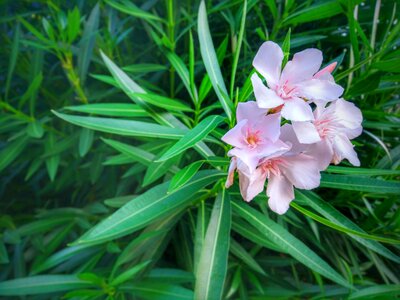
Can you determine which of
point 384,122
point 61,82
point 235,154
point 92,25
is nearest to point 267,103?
point 235,154

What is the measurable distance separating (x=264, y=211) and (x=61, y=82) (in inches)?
37.7

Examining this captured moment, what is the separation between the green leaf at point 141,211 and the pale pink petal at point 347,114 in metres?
0.25

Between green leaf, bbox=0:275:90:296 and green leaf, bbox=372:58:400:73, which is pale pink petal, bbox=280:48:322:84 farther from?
green leaf, bbox=0:275:90:296

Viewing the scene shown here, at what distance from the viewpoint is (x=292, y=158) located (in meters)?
0.51

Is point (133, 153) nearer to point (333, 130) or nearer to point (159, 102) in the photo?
point (159, 102)

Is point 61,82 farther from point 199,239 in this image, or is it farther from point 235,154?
point 235,154

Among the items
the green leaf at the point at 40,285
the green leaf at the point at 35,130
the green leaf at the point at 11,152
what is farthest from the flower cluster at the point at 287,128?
the green leaf at the point at 11,152

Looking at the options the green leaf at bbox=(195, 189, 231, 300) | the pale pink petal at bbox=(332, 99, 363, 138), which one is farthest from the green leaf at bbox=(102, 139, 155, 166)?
the pale pink petal at bbox=(332, 99, 363, 138)

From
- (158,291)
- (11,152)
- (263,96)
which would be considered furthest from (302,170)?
(11,152)

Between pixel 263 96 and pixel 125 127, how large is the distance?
12.0 inches

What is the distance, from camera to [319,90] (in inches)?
19.0

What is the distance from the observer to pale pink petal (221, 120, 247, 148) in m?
0.47

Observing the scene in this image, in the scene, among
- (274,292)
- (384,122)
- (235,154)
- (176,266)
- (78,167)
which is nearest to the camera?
(235,154)

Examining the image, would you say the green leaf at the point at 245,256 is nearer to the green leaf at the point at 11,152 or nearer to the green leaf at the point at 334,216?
the green leaf at the point at 334,216
